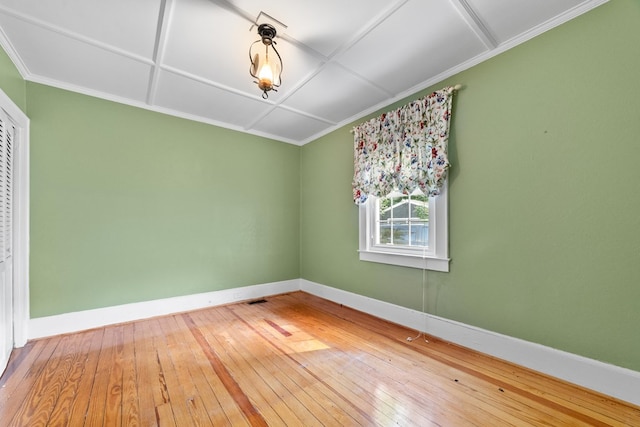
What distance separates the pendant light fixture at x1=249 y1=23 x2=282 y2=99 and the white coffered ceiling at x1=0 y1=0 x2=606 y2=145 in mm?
73

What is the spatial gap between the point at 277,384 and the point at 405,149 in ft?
8.07

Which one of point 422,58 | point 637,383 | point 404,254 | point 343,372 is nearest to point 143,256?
point 343,372

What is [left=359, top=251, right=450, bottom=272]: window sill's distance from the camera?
8.22ft

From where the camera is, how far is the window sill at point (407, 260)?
8.22 feet

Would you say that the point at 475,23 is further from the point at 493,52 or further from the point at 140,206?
the point at 140,206

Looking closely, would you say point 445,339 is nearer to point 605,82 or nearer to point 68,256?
point 605,82

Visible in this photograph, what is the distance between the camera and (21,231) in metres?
2.39

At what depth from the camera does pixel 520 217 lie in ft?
6.71

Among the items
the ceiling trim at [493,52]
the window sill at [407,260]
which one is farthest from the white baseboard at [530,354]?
the ceiling trim at [493,52]

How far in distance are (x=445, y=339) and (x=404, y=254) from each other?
2.93 ft

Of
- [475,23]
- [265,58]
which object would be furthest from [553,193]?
[265,58]

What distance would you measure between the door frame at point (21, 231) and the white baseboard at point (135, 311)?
146 mm

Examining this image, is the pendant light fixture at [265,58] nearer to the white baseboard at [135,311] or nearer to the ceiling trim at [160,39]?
the ceiling trim at [160,39]

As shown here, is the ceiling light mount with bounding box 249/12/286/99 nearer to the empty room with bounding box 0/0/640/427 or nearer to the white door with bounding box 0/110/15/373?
the empty room with bounding box 0/0/640/427
